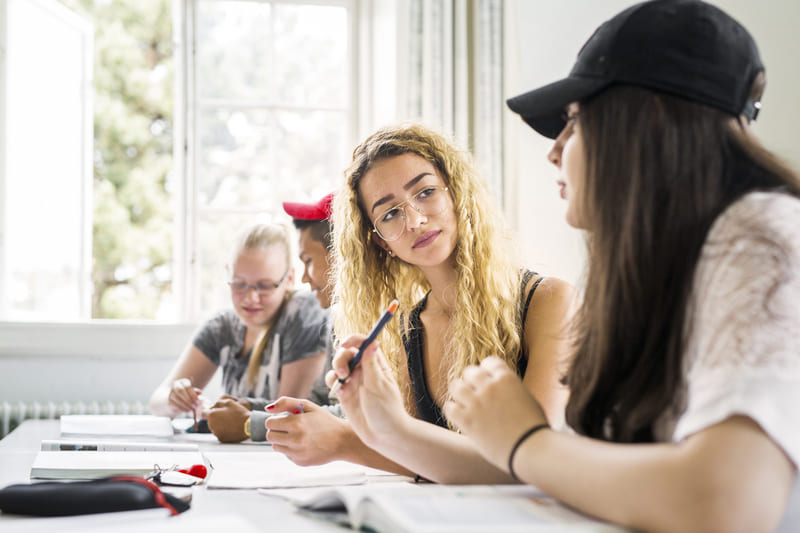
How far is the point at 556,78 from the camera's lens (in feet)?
7.64

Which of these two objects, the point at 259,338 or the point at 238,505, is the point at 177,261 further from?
the point at 238,505

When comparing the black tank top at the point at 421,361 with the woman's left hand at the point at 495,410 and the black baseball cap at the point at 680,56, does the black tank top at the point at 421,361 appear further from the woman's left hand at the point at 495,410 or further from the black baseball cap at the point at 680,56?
the black baseball cap at the point at 680,56

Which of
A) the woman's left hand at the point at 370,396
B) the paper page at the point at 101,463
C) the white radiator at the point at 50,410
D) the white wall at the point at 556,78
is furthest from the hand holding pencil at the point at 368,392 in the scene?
the white radiator at the point at 50,410

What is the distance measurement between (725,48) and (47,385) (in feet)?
9.48

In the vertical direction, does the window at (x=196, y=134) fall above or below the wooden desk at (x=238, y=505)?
above

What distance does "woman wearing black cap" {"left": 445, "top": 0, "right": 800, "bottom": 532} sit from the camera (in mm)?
648

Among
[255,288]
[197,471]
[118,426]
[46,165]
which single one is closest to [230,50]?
[46,165]

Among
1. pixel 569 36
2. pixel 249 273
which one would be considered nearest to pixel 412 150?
pixel 569 36

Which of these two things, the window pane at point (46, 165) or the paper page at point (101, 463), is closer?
the paper page at point (101, 463)

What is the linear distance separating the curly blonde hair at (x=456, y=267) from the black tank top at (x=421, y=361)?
2cm

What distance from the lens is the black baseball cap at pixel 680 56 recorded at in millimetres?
781

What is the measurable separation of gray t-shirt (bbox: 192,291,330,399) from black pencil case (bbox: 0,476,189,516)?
1.32 m

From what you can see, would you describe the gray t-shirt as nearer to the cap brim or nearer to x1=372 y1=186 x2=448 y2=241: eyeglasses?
x1=372 y1=186 x2=448 y2=241: eyeglasses

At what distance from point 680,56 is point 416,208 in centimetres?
85
